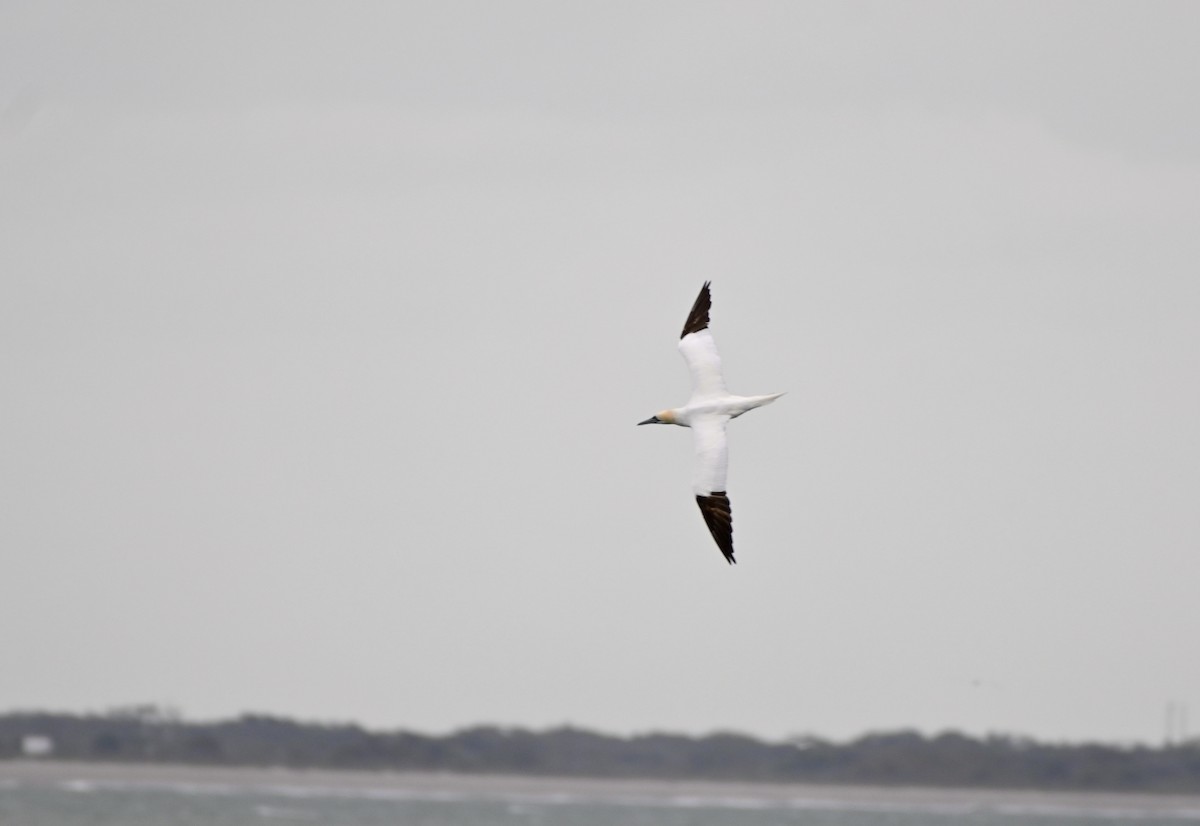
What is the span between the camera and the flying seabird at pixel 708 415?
128 ft

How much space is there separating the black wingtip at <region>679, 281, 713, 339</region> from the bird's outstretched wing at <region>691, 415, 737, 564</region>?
3.22 meters

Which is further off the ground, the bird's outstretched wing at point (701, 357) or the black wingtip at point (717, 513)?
the bird's outstretched wing at point (701, 357)

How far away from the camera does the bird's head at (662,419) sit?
42.1m

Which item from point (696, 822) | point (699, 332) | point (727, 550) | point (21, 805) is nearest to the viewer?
point (727, 550)

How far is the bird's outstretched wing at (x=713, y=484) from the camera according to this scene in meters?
38.8

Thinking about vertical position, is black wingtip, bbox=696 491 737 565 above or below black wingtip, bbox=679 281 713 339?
below

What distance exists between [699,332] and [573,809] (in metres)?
111

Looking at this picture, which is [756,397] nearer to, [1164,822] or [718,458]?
[718,458]

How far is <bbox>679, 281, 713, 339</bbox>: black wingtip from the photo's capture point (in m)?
43.0

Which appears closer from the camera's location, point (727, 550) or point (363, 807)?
point (727, 550)

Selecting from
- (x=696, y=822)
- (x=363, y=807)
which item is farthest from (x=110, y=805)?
(x=696, y=822)

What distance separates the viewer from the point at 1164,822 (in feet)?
482

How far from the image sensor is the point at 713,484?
39281 mm

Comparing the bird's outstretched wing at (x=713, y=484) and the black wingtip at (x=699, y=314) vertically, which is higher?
the black wingtip at (x=699, y=314)
